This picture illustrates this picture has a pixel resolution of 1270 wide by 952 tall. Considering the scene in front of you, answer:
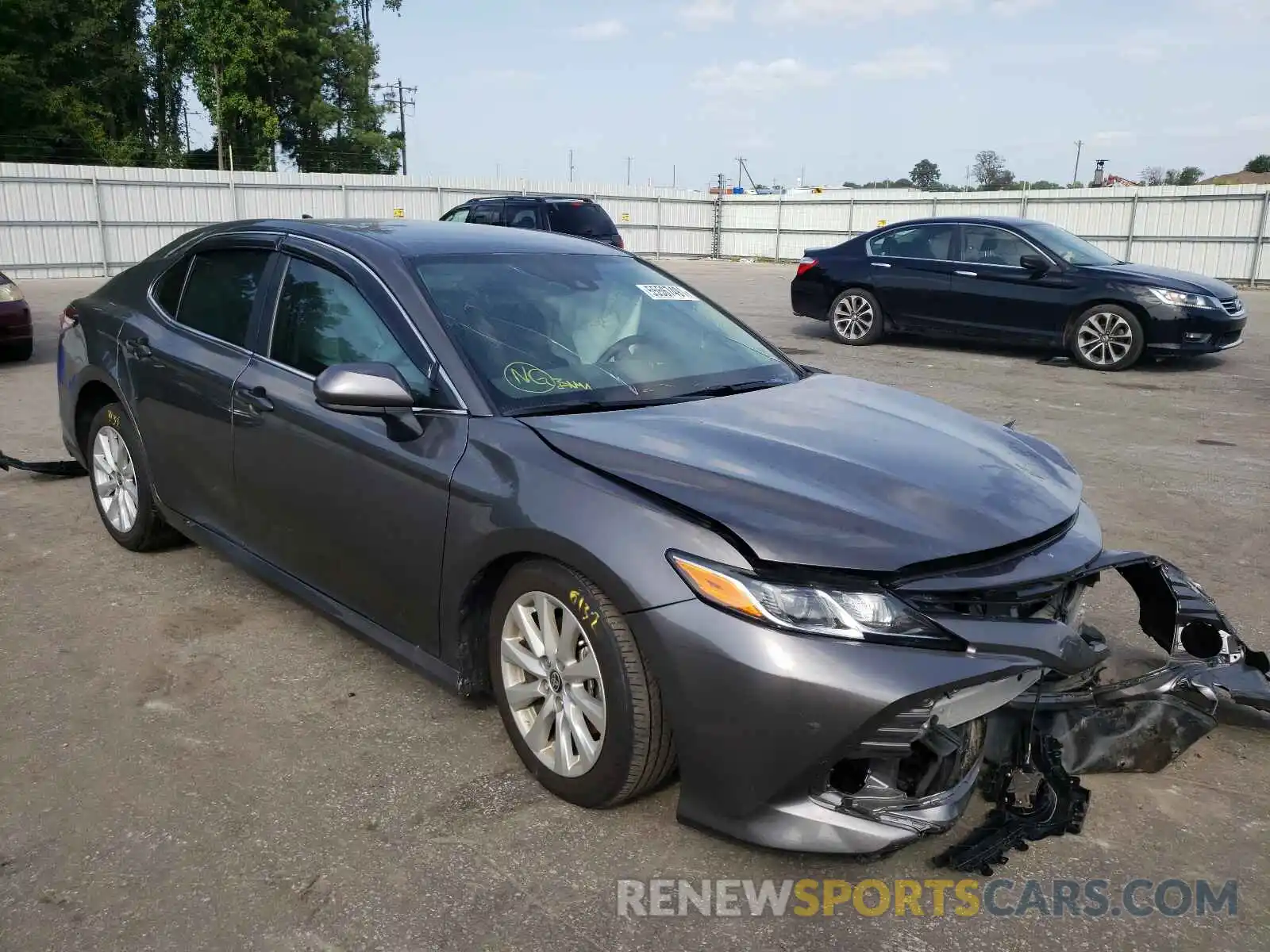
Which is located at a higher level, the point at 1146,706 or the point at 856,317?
the point at 856,317

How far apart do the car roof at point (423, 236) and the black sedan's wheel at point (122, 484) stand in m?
1.04

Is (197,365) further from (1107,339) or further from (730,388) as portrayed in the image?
(1107,339)

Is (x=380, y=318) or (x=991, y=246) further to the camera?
(x=991, y=246)

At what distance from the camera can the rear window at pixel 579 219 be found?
53.8 ft

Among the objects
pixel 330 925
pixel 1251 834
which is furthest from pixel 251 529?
pixel 1251 834

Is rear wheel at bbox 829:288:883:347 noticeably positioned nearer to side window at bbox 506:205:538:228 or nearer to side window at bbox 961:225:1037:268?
side window at bbox 961:225:1037:268

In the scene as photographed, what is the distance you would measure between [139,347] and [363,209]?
24.0 meters

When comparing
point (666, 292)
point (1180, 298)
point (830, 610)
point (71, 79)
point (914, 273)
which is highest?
point (71, 79)

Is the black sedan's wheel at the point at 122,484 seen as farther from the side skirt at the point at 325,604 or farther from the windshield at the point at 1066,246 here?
the windshield at the point at 1066,246

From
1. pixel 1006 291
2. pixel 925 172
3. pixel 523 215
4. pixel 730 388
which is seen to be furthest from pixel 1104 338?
pixel 925 172

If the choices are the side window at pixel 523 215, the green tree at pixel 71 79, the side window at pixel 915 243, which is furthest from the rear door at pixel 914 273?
the green tree at pixel 71 79

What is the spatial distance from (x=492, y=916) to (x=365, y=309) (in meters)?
1.96

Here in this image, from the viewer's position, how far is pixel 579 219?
16.6m

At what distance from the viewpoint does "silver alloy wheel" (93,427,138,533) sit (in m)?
4.60
